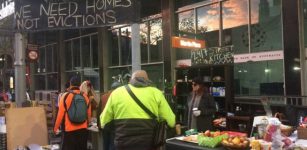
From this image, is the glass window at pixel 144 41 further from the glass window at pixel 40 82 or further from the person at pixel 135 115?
the glass window at pixel 40 82

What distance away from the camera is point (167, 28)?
1295 centimetres

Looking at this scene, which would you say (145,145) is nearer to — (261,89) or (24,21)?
(24,21)

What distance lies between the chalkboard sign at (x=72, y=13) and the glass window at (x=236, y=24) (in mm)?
7257

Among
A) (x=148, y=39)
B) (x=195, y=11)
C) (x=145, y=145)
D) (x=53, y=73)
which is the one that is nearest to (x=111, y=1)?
(x=145, y=145)

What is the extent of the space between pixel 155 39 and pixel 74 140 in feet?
27.2

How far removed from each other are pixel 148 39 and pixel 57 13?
33.2ft

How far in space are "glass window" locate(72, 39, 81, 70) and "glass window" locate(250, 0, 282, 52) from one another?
11.0 meters

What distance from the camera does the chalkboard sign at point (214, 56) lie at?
9.60 meters

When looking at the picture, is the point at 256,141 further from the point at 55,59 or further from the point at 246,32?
the point at 55,59

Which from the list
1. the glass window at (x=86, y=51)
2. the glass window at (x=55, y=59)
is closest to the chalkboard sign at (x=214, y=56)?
the glass window at (x=86, y=51)

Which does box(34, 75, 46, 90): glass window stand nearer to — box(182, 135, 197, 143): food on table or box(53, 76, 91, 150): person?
box(53, 76, 91, 150): person

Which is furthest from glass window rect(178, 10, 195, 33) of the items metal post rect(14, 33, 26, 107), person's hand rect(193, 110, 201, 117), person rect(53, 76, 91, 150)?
person rect(53, 76, 91, 150)

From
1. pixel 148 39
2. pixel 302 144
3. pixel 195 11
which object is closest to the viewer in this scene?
pixel 302 144

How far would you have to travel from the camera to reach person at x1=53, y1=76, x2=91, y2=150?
19.5ft
